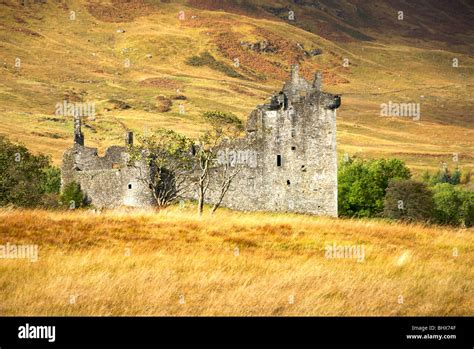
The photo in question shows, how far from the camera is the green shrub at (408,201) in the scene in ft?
206

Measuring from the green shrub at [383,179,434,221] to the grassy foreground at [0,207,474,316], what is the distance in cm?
3711

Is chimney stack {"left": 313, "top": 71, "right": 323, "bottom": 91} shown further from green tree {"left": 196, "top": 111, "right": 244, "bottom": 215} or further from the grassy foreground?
the grassy foreground

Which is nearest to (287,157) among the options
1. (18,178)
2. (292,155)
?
(292,155)

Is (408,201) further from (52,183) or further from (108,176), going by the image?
(52,183)

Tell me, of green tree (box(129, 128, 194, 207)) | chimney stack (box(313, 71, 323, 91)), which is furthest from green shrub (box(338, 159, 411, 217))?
green tree (box(129, 128, 194, 207))

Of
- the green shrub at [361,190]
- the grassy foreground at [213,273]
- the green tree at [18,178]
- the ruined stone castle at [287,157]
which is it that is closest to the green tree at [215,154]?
the ruined stone castle at [287,157]

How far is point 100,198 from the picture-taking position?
49.4 m

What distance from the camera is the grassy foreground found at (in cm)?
1576

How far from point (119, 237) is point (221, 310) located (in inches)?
321

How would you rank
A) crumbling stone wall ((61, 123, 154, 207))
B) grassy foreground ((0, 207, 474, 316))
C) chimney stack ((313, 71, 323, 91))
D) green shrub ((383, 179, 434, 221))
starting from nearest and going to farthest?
grassy foreground ((0, 207, 474, 316))
chimney stack ((313, 71, 323, 91))
crumbling stone wall ((61, 123, 154, 207))
green shrub ((383, 179, 434, 221))

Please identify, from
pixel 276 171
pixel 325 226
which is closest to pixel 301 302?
pixel 325 226
